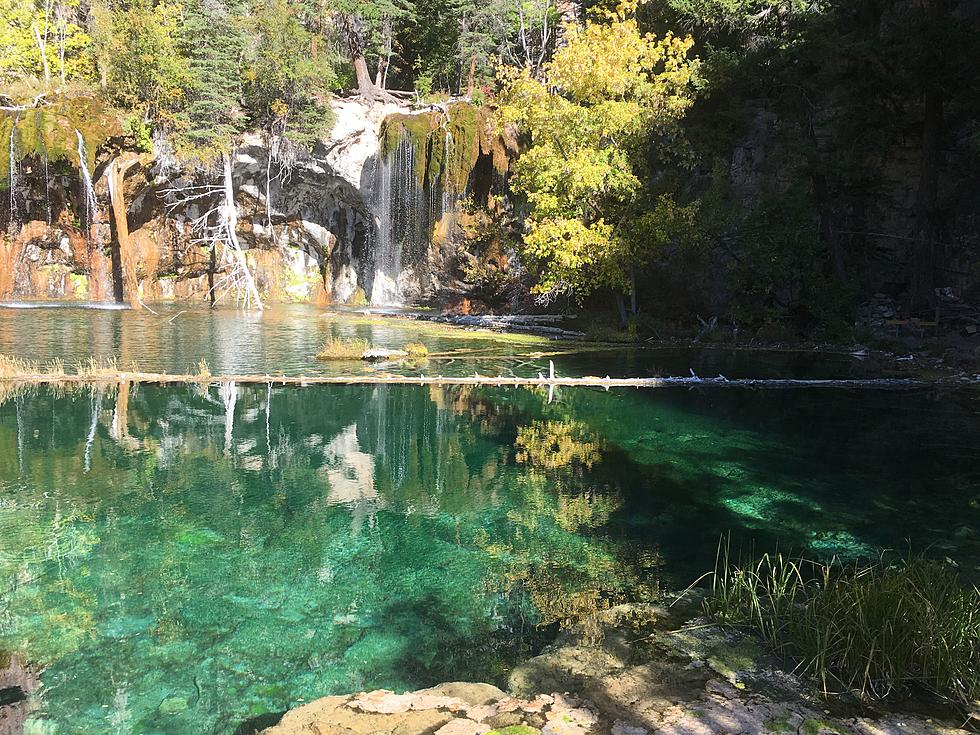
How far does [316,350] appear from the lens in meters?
19.0

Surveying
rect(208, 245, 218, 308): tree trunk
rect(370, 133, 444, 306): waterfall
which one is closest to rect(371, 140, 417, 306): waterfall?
rect(370, 133, 444, 306): waterfall

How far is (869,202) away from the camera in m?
25.1

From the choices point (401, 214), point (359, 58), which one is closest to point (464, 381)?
point (401, 214)

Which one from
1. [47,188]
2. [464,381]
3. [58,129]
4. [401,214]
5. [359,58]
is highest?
[359,58]

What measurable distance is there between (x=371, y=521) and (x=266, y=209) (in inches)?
1219

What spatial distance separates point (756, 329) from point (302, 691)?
→ 2150 cm

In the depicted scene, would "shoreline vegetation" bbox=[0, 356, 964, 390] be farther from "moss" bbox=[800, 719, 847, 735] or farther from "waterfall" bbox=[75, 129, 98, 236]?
"waterfall" bbox=[75, 129, 98, 236]

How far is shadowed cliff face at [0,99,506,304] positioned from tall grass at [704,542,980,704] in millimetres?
28064

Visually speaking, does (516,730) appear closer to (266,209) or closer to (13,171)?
(13,171)

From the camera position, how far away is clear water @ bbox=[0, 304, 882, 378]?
16.6m

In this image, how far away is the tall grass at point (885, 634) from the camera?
4113 millimetres

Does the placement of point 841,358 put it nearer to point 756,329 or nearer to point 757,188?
point 756,329

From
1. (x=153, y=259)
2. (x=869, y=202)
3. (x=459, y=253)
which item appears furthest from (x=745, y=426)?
(x=153, y=259)

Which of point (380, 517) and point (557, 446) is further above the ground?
point (557, 446)
